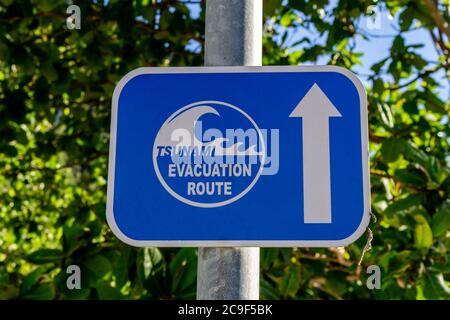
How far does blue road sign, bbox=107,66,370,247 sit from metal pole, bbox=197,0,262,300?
1.0 inches

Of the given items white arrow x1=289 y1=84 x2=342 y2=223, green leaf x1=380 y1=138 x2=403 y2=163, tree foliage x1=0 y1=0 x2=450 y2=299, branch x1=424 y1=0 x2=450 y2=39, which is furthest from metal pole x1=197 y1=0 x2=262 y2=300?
branch x1=424 y1=0 x2=450 y2=39

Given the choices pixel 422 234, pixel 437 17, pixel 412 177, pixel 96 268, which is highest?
pixel 437 17

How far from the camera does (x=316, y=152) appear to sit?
3.88 ft

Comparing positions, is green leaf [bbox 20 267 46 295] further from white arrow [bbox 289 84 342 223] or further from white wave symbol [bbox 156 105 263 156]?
white arrow [bbox 289 84 342 223]

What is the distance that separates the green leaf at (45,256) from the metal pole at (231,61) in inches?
61.0

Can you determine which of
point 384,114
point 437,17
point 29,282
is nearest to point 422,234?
point 384,114

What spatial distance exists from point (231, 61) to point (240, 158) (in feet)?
0.70

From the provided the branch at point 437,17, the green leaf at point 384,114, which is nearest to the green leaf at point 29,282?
the green leaf at point 384,114

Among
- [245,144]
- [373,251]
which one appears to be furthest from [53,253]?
[245,144]

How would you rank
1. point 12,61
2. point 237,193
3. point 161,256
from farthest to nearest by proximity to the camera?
point 12,61 < point 161,256 < point 237,193

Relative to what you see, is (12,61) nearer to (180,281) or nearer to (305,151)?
(180,281)

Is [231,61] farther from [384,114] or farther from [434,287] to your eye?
[384,114]

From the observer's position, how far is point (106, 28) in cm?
377
